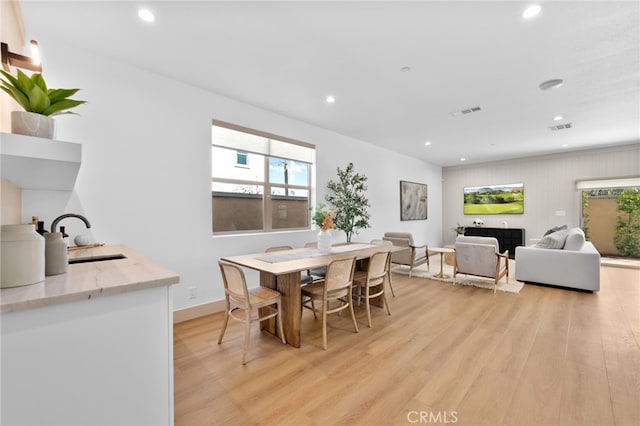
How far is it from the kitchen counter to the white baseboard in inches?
84.2

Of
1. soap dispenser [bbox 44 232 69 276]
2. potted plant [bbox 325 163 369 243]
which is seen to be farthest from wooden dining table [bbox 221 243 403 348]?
potted plant [bbox 325 163 369 243]

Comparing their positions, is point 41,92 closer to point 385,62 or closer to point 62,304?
point 62,304

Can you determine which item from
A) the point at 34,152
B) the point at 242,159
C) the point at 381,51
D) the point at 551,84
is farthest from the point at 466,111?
the point at 34,152

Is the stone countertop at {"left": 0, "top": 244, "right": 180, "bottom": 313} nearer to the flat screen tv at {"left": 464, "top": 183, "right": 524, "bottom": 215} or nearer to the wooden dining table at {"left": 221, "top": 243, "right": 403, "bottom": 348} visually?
the wooden dining table at {"left": 221, "top": 243, "right": 403, "bottom": 348}

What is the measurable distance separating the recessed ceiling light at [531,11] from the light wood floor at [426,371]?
110 inches

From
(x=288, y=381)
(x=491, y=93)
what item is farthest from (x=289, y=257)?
(x=491, y=93)

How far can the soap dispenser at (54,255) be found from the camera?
1.14 m

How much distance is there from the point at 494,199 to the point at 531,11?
23.1ft

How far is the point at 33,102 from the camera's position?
42.6 inches

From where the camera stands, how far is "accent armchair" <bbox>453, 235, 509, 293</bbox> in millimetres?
4173

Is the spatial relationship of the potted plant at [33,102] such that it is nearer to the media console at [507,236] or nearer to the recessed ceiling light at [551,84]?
the recessed ceiling light at [551,84]

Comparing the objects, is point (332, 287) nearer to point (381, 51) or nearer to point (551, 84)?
point (381, 51)

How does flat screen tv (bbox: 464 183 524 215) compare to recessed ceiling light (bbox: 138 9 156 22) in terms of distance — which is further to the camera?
flat screen tv (bbox: 464 183 524 215)

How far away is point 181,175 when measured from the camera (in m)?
3.15
